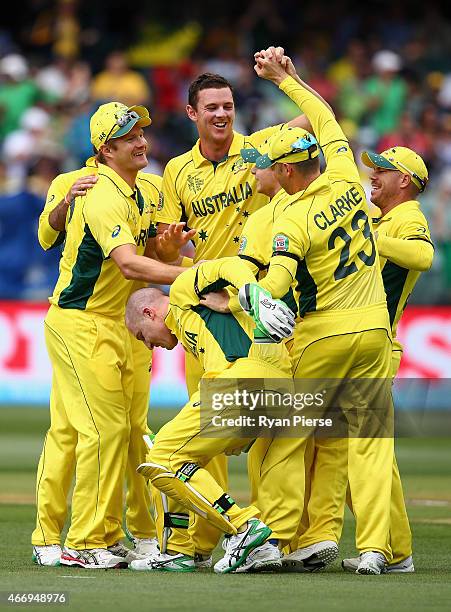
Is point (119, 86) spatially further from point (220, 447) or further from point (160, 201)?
point (220, 447)

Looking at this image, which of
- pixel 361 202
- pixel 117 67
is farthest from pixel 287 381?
pixel 117 67

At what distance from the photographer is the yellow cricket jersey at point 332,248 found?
7.49m

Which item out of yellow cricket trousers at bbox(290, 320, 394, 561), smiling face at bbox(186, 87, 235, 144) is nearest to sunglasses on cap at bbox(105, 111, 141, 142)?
smiling face at bbox(186, 87, 235, 144)

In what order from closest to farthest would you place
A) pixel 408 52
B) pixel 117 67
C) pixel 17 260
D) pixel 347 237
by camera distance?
pixel 347 237, pixel 17 260, pixel 117 67, pixel 408 52

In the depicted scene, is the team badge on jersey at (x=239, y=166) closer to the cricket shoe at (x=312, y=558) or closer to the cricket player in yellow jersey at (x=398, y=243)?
the cricket player in yellow jersey at (x=398, y=243)

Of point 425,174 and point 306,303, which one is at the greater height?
point 425,174

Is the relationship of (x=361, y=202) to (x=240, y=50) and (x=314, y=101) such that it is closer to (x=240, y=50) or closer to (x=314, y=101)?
(x=314, y=101)

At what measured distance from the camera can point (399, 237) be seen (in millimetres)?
8289

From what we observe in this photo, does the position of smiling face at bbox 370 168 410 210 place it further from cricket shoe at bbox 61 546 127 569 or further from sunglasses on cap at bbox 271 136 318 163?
cricket shoe at bbox 61 546 127 569

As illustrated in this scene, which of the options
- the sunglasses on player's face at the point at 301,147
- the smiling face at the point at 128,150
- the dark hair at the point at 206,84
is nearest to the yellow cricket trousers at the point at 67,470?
the smiling face at the point at 128,150

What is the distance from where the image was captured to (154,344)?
809 centimetres

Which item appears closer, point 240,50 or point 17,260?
point 17,260

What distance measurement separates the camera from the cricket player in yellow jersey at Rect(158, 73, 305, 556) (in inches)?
356

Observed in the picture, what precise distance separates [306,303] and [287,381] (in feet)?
1.46
